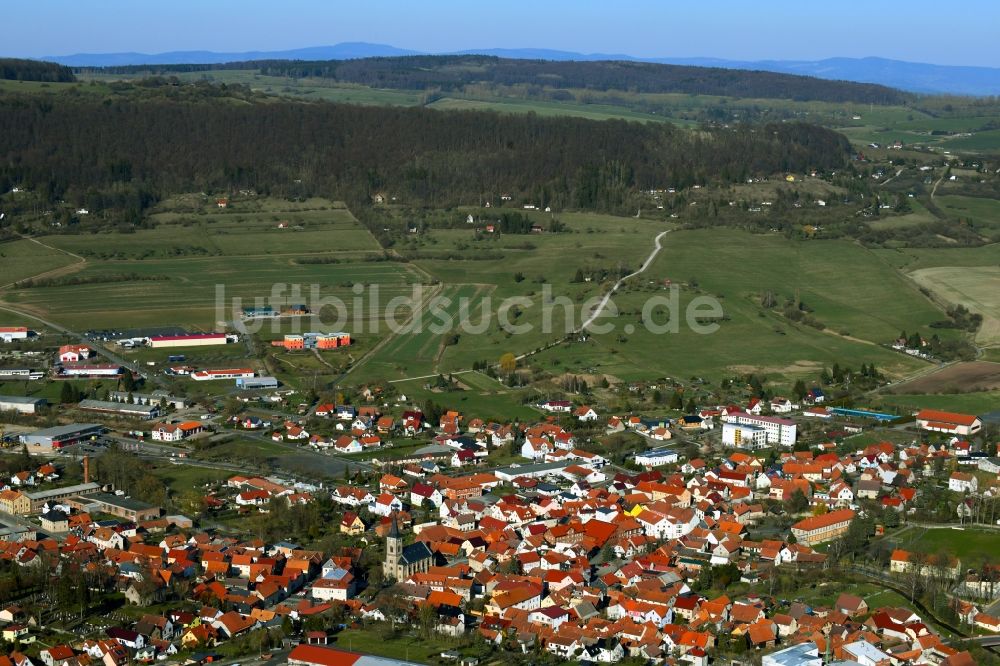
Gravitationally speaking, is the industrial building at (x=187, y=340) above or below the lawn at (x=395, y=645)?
below

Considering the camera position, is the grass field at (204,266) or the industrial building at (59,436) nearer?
the industrial building at (59,436)

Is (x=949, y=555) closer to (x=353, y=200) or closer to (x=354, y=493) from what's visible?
(x=354, y=493)

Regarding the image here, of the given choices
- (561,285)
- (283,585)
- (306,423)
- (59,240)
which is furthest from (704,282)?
(283,585)

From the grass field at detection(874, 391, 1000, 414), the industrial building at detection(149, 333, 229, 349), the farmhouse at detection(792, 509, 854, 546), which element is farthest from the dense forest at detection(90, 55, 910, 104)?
the farmhouse at detection(792, 509, 854, 546)

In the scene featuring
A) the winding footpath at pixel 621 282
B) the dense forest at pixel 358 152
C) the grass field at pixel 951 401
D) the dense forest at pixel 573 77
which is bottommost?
the grass field at pixel 951 401

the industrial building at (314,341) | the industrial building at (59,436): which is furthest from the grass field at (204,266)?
the industrial building at (59,436)

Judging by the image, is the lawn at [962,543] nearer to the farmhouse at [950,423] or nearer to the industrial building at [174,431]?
the farmhouse at [950,423]
